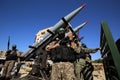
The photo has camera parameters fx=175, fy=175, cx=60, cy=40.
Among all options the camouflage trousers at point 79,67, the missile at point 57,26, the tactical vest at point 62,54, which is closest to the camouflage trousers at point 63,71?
the tactical vest at point 62,54

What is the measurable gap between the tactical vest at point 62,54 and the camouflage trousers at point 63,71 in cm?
11

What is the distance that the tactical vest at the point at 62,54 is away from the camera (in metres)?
4.82

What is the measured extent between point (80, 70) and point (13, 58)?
14.0ft

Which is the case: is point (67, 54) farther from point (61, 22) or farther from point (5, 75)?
point (61, 22)

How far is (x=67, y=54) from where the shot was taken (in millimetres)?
4836

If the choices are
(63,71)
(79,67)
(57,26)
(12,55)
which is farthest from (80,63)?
(57,26)

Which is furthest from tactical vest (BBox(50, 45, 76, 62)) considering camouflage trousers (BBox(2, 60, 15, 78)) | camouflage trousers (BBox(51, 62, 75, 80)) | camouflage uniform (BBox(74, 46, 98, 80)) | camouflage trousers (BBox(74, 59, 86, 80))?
camouflage trousers (BBox(2, 60, 15, 78))

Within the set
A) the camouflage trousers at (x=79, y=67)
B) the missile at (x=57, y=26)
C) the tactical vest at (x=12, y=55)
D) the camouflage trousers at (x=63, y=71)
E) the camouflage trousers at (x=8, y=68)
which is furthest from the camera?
the missile at (x=57, y=26)

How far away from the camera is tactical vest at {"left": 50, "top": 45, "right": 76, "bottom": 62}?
15.8ft

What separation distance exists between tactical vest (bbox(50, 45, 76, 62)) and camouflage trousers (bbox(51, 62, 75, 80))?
11 centimetres

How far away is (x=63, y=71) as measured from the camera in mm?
4801

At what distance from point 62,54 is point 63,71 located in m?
0.47

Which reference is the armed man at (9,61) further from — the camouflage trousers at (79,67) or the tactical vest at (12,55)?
the camouflage trousers at (79,67)

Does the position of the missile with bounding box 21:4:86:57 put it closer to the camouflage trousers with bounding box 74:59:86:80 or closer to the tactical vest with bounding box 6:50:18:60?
the tactical vest with bounding box 6:50:18:60
